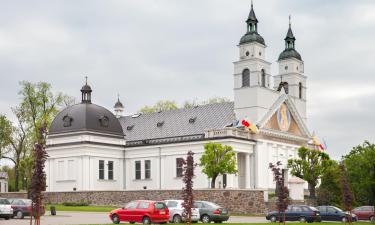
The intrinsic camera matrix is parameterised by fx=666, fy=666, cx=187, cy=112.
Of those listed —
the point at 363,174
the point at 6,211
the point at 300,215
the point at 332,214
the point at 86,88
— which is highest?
the point at 86,88

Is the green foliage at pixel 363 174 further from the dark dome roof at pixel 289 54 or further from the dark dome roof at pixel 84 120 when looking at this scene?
the dark dome roof at pixel 84 120

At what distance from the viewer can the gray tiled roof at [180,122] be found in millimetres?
76938

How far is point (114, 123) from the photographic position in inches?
3123

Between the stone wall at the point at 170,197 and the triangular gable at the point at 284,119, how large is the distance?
1900cm

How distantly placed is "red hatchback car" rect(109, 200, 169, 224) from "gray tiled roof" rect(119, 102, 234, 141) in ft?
124

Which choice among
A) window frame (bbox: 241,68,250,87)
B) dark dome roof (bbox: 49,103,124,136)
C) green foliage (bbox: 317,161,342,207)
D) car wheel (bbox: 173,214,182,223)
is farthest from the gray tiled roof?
car wheel (bbox: 173,214,182,223)

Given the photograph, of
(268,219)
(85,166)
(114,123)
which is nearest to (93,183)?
(85,166)

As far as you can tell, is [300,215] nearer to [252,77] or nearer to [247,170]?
[247,170]

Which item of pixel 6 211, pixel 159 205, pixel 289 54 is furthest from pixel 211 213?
pixel 289 54

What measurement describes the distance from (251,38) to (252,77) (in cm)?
460

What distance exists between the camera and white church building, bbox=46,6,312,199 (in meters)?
73.8

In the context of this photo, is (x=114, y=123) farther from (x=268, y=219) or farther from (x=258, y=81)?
(x=268, y=219)

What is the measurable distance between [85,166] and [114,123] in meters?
7.71

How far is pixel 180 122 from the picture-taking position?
79938 millimetres
